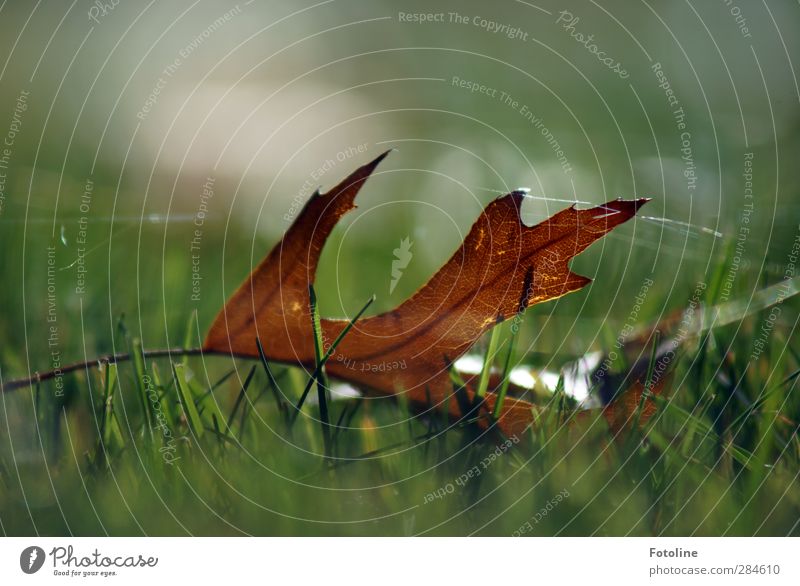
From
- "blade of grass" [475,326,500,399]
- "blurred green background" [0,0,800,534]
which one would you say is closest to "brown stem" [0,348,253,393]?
"blurred green background" [0,0,800,534]

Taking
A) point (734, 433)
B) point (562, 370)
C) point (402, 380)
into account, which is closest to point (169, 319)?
point (402, 380)

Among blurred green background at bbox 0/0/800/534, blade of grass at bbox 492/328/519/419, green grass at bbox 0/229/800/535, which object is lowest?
green grass at bbox 0/229/800/535

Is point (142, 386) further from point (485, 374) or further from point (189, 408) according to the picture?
point (485, 374)

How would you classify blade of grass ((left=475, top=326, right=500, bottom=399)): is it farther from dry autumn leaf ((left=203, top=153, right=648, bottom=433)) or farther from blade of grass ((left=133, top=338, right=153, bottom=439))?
blade of grass ((left=133, top=338, right=153, bottom=439))

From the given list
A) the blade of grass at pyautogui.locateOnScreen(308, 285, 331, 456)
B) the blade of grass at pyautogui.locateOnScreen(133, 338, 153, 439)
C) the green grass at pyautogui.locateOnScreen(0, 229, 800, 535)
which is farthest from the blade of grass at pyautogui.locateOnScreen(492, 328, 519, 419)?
the blade of grass at pyautogui.locateOnScreen(133, 338, 153, 439)

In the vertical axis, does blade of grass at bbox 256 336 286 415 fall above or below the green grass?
above

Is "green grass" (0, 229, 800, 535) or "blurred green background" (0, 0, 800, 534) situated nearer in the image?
"green grass" (0, 229, 800, 535)

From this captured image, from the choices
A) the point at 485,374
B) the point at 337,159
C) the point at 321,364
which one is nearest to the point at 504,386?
the point at 485,374

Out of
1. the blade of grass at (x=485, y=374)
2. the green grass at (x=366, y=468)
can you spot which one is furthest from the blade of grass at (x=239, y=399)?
the blade of grass at (x=485, y=374)
